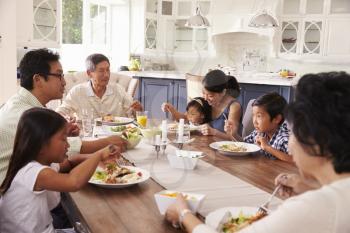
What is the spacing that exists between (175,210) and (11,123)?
94 centimetres

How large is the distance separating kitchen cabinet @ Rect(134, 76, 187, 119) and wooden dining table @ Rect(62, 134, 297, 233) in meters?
3.67

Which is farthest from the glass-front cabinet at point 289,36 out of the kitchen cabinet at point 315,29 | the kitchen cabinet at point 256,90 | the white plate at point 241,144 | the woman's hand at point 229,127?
the white plate at point 241,144

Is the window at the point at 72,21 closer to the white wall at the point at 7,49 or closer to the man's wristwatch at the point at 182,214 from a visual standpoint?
the white wall at the point at 7,49

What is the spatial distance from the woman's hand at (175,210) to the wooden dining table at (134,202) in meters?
0.02

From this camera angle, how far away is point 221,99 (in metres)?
2.93

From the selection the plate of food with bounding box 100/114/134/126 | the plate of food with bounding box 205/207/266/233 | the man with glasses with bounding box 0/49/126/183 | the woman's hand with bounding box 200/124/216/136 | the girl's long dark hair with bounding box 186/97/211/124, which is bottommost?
the plate of food with bounding box 205/207/266/233

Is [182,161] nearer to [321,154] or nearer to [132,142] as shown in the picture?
[132,142]

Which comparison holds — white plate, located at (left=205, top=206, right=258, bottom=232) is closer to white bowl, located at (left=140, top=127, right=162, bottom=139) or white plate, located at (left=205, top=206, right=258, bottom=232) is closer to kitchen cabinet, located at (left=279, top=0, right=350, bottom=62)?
white bowl, located at (left=140, top=127, right=162, bottom=139)

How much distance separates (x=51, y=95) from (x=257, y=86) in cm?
344

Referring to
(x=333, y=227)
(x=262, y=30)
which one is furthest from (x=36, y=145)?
(x=262, y=30)

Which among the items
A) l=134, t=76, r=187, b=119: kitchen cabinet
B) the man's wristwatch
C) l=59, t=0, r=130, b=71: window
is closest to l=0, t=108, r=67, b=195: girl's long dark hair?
the man's wristwatch

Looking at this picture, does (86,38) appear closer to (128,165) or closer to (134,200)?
(128,165)

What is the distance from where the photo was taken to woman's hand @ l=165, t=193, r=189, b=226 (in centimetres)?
116

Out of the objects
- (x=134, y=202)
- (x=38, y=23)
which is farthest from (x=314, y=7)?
(x=134, y=202)
